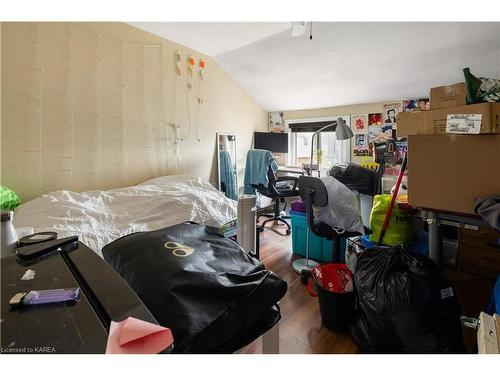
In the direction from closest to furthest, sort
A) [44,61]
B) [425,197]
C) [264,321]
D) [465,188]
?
[264,321] < [465,188] < [425,197] < [44,61]

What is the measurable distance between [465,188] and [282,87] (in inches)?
118

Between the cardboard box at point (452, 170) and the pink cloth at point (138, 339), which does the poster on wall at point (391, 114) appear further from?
the pink cloth at point (138, 339)

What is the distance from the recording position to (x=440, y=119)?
49.3 inches

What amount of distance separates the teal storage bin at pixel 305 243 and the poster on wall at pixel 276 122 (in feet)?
7.72

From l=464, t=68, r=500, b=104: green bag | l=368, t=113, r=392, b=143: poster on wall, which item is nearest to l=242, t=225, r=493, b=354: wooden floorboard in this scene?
l=464, t=68, r=500, b=104: green bag

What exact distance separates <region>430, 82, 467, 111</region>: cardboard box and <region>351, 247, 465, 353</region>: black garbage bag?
2.56 ft

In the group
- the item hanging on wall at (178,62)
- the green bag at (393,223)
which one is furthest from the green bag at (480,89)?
the item hanging on wall at (178,62)

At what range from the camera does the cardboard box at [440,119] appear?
42.7 inches

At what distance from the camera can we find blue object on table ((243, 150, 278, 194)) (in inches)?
128

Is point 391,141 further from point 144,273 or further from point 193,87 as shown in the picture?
point 144,273

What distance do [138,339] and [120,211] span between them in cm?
179

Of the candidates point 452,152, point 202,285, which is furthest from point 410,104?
point 202,285
